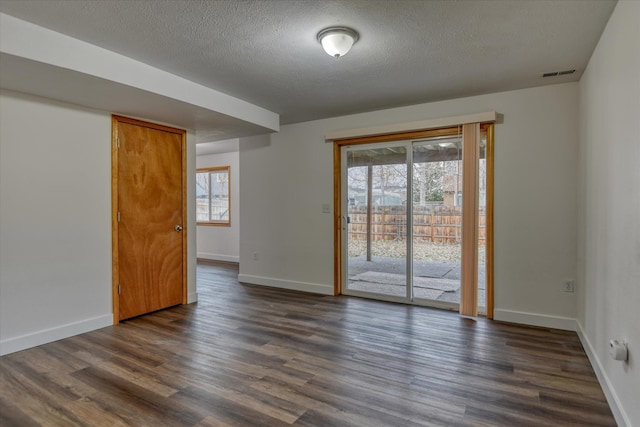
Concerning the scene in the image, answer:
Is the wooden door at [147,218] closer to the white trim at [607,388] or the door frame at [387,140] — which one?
the door frame at [387,140]

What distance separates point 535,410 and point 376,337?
4.40ft

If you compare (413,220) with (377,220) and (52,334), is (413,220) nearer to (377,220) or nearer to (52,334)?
(377,220)

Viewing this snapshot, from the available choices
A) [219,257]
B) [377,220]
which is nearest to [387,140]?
[377,220]

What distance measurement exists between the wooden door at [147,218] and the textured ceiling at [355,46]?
1.09 m

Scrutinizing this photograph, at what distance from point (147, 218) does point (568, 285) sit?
175 inches

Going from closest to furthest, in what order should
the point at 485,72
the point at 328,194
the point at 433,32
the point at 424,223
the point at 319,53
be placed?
the point at 433,32 → the point at 319,53 → the point at 485,72 → the point at 424,223 → the point at 328,194

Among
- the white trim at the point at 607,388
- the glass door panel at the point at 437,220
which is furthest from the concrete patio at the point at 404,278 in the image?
the white trim at the point at 607,388

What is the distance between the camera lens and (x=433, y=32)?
2.37 m

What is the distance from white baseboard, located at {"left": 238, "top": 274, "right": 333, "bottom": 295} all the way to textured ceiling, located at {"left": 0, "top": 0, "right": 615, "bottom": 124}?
261cm

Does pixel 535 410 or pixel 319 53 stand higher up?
pixel 319 53

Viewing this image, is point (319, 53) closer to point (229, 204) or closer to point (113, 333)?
point (113, 333)

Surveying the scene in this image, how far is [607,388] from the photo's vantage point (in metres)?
2.13

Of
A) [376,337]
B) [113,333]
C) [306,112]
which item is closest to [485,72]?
[306,112]

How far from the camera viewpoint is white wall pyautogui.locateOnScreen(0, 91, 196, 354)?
283cm
